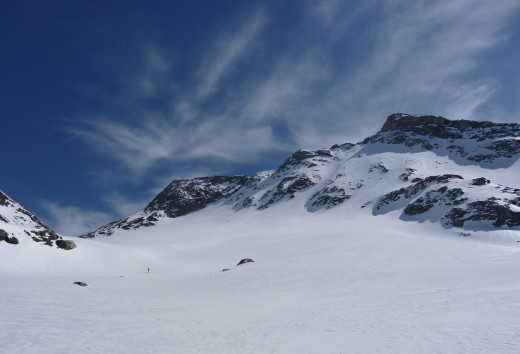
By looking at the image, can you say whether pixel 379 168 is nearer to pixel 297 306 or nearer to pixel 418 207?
pixel 418 207

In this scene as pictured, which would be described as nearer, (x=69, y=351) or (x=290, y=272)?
(x=69, y=351)

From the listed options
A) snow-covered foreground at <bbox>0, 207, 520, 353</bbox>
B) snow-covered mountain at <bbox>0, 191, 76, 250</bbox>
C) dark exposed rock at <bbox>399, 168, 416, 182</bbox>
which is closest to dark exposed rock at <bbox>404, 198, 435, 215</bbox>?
snow-covered foreground at <bbox>0, 207, 520, 353</bbox>

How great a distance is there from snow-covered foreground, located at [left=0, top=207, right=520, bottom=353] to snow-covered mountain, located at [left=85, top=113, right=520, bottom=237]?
15.5 metres

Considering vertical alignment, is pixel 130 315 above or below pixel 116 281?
below

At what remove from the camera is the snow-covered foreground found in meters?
10.4

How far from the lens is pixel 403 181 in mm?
81875

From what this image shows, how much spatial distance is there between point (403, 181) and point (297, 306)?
75.0 metres

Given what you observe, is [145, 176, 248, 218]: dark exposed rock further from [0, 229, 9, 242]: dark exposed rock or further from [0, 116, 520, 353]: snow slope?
[0, 229, 9, 242]: dark exposed rock

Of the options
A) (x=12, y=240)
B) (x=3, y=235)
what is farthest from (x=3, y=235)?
(x=12, y=240)

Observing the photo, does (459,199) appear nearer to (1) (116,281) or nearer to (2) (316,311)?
(2) (316,311)

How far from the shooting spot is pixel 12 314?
14.3 meters

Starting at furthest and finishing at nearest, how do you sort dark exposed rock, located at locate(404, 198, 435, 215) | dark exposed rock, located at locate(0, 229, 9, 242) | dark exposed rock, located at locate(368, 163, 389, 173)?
1. dark exposed rock, located at locate(368, 163, 389, 173)
2. dark exposed rock, located at locate(404, 198, 435, 215)
3. dark exposed rock, located at locate(0, 229, 9, 242)

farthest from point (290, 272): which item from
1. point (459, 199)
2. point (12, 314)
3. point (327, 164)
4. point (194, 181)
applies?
point (194, 181)

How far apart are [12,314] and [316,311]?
14.5m
